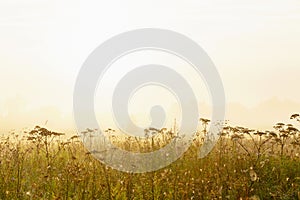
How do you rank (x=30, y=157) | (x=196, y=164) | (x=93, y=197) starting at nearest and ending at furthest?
(x=93, y=197)
(x=196, y=164)
(x=30, y=157)

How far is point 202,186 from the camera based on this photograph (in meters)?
7.24

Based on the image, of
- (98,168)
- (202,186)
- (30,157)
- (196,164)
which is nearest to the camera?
(202,186)

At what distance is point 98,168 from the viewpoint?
8.42 metres

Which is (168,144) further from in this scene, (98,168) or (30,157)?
(30,157)

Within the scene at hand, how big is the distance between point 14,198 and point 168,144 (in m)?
4.60

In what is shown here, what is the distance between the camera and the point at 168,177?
25.6 feet

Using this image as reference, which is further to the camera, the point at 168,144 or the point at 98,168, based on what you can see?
the point at 168,144

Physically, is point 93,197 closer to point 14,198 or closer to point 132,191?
point 132,191

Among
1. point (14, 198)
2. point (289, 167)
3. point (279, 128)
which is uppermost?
point (279, 128)

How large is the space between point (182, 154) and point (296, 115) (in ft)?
8.80

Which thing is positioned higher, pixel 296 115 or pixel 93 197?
pixel 296 115

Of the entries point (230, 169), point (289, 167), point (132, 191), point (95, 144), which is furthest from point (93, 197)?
point (95, 144)

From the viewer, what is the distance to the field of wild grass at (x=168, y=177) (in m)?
6.66

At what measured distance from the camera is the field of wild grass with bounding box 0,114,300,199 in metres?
6.66
